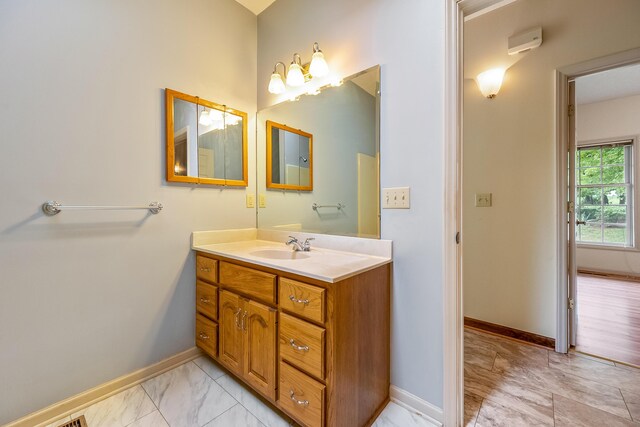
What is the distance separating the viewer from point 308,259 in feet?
4.68

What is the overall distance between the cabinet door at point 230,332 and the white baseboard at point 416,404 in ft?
2.79

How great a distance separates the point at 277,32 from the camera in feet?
6.66

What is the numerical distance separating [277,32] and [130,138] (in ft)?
4.37

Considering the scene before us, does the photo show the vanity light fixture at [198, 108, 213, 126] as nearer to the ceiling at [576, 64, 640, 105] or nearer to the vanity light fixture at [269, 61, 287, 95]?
the vanity light fixture at [269, 61, 287, 95]

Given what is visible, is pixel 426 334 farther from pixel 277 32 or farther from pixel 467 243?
pixel 277 32

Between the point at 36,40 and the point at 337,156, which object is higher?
the point at 36,40

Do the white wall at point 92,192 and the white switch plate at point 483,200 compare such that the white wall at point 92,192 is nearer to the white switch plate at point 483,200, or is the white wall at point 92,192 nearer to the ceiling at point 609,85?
the white switch plate at point 483,200

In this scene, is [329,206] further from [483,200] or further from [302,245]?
[483,200]

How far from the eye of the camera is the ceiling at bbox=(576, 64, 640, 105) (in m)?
2.99

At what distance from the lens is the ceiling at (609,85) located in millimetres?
2989

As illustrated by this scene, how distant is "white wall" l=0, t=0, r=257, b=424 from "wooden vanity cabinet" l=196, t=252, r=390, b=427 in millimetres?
517

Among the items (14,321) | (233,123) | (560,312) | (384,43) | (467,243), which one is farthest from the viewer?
(467,243)

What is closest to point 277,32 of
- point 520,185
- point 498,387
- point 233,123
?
point 233,123

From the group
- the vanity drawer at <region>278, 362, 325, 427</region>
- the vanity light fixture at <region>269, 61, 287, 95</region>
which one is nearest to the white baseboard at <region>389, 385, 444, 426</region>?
the vanity drawer at <region>278, 362, 325, 427</region>
